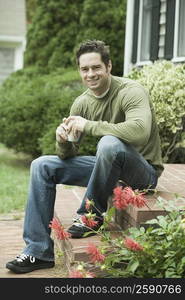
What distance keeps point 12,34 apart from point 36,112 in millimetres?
12398

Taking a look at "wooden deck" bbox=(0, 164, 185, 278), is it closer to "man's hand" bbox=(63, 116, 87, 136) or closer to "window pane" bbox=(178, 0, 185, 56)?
"man's hand" bbox=(63, 116, 87, 136)

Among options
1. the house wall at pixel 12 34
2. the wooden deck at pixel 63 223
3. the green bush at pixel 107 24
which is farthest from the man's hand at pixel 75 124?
the house wall at pixel 12 34

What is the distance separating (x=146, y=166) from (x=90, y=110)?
0.54 m

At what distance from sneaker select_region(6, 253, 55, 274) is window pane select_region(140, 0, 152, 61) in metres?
6.30

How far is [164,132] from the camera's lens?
7102mm

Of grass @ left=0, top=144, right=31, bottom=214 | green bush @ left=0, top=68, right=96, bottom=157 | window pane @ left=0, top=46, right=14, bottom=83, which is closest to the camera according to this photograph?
grass @ left=0, top=144, right=31, bottom=214

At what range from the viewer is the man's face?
3.85 meters

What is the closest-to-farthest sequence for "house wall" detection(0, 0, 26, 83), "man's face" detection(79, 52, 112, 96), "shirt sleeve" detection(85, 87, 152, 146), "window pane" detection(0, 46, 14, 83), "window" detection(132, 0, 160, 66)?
1. "shirt sleeve" detection(85, 87, 152, 146)
2. "man's face" detection(79, 52, 112, 96)
3. "window" detection(132, 0, 160, 66)
4. "house wall" detection(0, 0, 26, 83)
5. "window pane" detection(0, 46, 14, 83)

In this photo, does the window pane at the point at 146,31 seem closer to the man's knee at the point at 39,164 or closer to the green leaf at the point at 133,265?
the man's knee at the point at 39,164

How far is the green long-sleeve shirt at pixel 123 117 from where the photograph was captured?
12.0ft

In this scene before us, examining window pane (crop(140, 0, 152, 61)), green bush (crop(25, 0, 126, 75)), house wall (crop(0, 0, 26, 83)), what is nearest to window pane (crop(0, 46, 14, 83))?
house wall (crop(0, 0, 26, 83))

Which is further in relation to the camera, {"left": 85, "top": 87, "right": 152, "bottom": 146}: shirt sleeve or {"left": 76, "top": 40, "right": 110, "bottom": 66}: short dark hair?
{"left": 76, "top": 40, "right": 110, "bottom": 66}: short dark hair

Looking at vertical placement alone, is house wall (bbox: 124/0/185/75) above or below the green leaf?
above

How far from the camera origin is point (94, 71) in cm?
386
